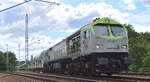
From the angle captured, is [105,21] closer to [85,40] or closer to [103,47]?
[85,40]

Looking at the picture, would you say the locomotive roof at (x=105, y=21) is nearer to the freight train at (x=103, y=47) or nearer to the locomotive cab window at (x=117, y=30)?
the freight train at (x=103, y=47)

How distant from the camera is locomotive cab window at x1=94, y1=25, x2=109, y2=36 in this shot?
20219 mm

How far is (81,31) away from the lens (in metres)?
22.4

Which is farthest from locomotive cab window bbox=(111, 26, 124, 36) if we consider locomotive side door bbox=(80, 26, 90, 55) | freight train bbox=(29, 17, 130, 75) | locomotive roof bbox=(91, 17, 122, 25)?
locomotive side door bbox=(80, 26, 90, 55)

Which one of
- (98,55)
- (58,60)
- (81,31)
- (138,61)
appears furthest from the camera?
(138,61)

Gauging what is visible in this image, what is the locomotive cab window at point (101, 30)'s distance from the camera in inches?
796

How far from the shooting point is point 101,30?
20453 millimetres

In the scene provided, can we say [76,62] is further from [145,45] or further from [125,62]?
[145,45]

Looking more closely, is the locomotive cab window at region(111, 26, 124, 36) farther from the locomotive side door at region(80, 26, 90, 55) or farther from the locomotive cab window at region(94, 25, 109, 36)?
the locomotive side door at region(80, 26, 90, 55)

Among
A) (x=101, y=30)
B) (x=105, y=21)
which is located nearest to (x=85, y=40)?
(x=101, y=30)

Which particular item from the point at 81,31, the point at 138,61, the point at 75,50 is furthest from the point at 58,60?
the point at 138,61

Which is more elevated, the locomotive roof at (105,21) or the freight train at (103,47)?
the locomotive roof at (105,21)

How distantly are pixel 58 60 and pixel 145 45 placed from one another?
2843 centimetres

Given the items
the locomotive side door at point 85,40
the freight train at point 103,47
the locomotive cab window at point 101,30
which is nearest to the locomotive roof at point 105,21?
the freight train at point 103,47
